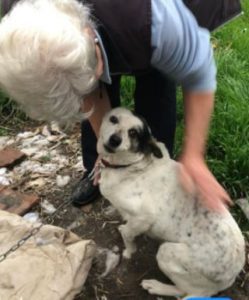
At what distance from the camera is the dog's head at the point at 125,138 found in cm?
239

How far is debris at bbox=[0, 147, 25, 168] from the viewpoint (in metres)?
3.52

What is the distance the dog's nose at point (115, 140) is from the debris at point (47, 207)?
3.12 feet

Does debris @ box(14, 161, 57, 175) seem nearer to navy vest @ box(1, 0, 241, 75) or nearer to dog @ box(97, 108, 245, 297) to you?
dog @ box(97, 108, 245, 297)

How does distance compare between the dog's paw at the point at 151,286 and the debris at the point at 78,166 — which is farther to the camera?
the debris at the point at 78,166

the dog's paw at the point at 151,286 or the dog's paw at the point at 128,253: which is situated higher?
the dog's paw at the point at 128,253

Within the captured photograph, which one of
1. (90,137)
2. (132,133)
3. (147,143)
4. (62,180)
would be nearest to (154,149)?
(147,143)

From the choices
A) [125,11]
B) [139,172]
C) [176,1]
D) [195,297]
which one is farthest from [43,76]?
[195,297]

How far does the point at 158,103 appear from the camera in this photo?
2.85m

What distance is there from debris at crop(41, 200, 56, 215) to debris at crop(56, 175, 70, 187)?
0.62 feet

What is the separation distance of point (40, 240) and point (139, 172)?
626 millimetres

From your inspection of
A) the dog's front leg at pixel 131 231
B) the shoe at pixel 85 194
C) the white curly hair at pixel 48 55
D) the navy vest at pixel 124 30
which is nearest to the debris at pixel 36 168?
the shoe at pixel 85 194

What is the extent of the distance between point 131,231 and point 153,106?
2.28 ft

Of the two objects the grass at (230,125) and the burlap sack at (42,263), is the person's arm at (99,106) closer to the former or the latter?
the burlap sack at (42,263)

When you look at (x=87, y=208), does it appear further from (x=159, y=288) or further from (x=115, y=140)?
(x=115, y=140)
